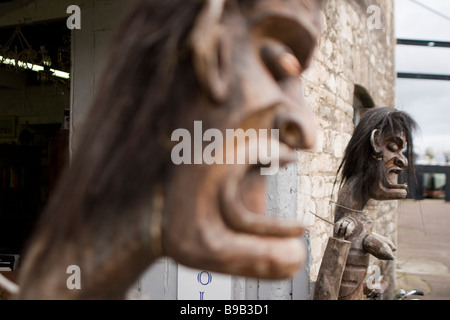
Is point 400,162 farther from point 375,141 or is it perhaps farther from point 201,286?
point 201,286

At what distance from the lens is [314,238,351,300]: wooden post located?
5.98ft

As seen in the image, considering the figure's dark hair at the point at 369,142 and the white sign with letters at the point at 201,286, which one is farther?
the white sign with letters at the point at 201,286

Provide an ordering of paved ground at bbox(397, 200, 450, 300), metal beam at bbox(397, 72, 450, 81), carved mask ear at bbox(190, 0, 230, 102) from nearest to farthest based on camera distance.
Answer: carved mask ear at bbox(190, 0, 230, 102) → paved ground at bbox(397, 200, 450, 300) → metal beam at bbox(397, 72, 450, 81)

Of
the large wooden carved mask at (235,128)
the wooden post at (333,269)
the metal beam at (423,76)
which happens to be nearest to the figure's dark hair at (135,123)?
the large wooden carved mask at (235,128)

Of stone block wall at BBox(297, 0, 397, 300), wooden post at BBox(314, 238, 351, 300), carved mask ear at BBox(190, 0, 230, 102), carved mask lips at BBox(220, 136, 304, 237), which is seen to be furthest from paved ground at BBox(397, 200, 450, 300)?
carved mask ear at BBox(190, 0, 230, 102)

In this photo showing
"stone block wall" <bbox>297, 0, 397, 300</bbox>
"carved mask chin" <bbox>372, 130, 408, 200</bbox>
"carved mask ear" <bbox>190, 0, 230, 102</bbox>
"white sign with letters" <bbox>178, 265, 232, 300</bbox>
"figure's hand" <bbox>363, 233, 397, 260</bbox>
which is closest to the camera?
"carved mask ear" <bbox>190, 0, 230, 102</bbox>

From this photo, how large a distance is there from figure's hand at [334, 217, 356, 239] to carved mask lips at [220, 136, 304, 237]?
145 centimetres

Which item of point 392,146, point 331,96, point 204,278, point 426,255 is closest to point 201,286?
point 204,278

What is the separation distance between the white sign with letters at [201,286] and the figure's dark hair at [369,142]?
1098mm

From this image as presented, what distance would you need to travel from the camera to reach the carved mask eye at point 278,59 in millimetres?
631

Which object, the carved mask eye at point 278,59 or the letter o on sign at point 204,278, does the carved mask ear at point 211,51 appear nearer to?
the carved mask eye at point 278,59

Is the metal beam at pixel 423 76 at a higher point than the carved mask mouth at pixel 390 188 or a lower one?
higher

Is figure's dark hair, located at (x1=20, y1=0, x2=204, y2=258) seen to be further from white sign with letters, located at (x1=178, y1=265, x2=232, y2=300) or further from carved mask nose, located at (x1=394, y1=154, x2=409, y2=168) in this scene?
white sign with letters, located at (x1=178, y1=265, x2=232, y2=300)

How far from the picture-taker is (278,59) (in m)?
0.64
